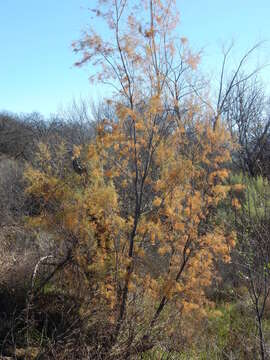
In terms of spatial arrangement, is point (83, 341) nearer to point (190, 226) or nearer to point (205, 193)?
point (190, 226)

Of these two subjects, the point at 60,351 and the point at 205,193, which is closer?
the point at 60,351

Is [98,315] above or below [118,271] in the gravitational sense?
below

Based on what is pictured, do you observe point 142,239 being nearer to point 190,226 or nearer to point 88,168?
point 190,226

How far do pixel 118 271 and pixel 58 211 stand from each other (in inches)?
45.1

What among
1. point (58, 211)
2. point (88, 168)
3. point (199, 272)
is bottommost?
point (199, 272)

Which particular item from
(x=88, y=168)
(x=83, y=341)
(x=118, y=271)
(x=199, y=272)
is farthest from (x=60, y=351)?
A: (x=88, y=168)

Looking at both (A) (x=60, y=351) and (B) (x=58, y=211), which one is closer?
(A) (x=60, y=351)

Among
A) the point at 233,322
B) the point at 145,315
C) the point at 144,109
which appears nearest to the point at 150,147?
the point at 144,109

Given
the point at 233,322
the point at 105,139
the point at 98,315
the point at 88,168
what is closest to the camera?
the point at 105,139

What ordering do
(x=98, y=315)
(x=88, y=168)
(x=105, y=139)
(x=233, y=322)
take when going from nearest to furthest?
(x=105, y=139), (x=98, y=315), (x=88, y=168), (x=233, y=322)

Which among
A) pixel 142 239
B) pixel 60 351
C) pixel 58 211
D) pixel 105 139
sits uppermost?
pixel 105 139

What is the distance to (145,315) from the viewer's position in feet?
14.8

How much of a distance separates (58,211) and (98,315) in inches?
55.9

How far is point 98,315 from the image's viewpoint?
14.6 feet
